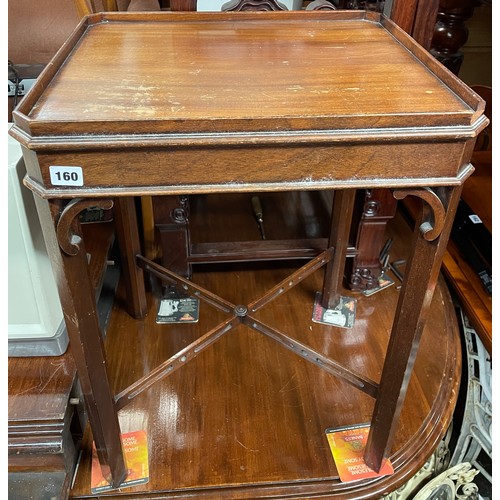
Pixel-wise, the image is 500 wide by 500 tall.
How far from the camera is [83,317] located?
0.68 metres

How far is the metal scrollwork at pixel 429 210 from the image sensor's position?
2.02 ft

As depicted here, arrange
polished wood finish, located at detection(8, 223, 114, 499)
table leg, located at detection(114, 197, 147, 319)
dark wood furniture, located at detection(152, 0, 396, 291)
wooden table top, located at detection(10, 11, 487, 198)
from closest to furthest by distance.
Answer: wooden table top, located at detection(10, 11, 487, 198)
polished wood finish, located at detection(8, 223, 114, 499)
table leg, located at detection(114, 197, 147, 319)
dark wood furniture, located at detection(152, 0, 396, 291)

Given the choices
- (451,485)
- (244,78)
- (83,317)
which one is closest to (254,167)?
(244,78)

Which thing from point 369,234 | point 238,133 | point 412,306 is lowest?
point 369,234

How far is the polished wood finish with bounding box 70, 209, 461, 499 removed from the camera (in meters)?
0.87

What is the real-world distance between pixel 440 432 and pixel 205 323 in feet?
1.66

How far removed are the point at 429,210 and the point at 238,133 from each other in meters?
0.25

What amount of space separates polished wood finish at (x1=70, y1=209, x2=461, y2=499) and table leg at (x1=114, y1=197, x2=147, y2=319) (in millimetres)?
40

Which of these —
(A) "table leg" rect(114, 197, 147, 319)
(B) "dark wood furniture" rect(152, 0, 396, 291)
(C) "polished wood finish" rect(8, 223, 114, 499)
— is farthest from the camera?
(B) "dark wood furniture" rect(152, 0, 396, 291)

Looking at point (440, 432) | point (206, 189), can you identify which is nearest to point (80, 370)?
point (206, 189)

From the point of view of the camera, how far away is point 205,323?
1.16 meters

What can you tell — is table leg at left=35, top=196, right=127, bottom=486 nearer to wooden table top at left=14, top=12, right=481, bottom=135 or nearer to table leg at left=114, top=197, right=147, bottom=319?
wooden table top at left=14, top=12, right=481, bottom=135

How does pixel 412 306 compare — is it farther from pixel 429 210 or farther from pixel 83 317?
pixel 83 317

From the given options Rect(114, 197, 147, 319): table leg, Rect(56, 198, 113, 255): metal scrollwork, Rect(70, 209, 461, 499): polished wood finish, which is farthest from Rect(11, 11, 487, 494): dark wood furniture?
Rect(114, 197, 147, 319): table leg
